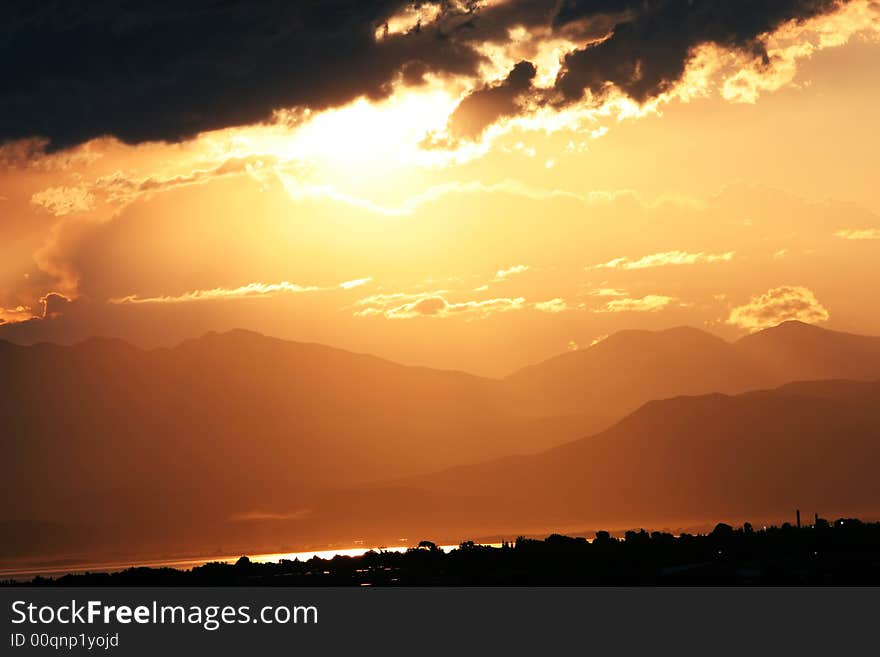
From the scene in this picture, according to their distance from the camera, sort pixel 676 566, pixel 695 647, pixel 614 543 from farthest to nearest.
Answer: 1. pixel 614 543
2. pixel 676 566
3. pixel 695 647

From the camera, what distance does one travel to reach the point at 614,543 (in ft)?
454

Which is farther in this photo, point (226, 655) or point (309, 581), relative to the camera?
point (309, 581)

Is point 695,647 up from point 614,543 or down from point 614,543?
down

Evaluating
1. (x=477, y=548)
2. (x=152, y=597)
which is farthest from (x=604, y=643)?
(x=477, y=548)

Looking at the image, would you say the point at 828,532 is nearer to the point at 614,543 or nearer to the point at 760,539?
the point at 760,539

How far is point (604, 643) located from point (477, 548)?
199ft

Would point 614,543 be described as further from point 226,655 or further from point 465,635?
point 226,655

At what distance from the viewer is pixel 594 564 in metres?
132

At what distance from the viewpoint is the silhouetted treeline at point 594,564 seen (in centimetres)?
11856

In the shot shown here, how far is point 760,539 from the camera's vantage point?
5541 inches

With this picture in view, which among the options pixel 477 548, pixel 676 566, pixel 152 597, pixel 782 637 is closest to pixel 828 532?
pixel 676 566

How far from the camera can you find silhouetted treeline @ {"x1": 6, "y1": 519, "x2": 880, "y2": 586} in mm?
118562

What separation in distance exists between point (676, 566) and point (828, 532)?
20.2m

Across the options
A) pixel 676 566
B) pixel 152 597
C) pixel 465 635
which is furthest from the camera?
pixel 676 566
